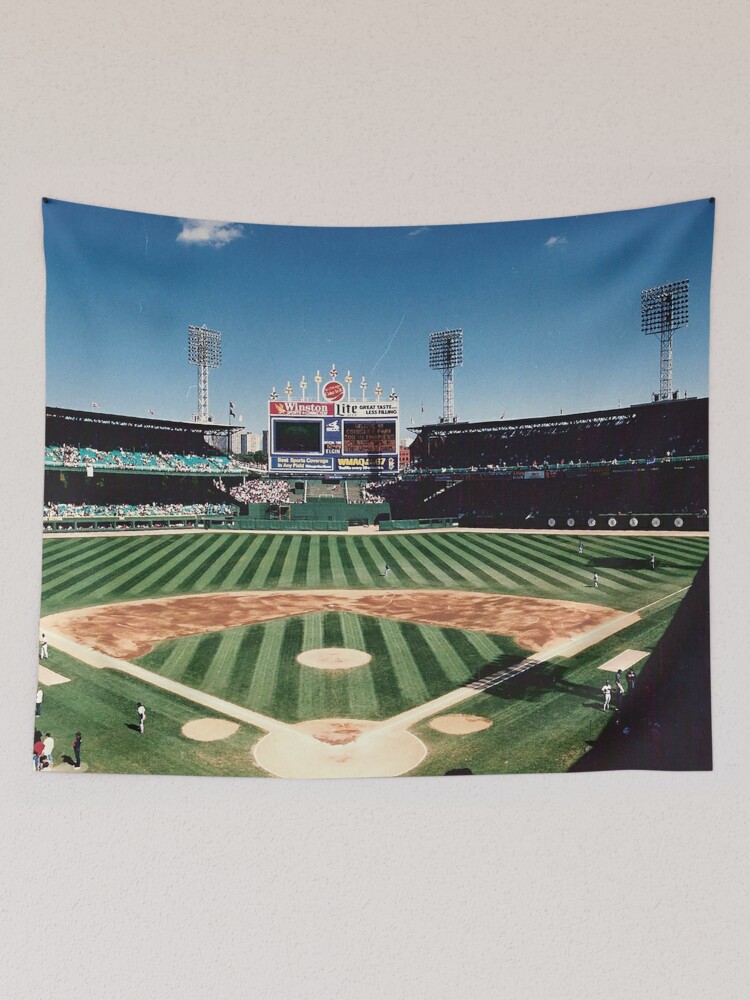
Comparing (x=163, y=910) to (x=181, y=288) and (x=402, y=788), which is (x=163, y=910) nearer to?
(x=402, y=788)

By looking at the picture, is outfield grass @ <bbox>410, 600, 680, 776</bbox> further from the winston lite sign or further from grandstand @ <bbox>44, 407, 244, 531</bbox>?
grandstand @ <bbox>44, 407, 244, 531</bbox>

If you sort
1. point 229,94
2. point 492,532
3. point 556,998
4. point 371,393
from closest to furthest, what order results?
point 556,998
point 229,94
point 371,393
point 492,532

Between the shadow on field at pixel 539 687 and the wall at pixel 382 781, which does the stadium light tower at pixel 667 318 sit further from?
the shadow on field at pixel 539 687

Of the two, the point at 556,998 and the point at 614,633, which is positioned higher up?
the point at 614,633

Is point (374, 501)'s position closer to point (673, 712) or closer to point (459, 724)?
point (459, 724)

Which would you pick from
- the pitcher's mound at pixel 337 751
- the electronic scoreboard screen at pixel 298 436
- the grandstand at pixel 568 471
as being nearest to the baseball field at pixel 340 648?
the pitcher's mound at pixel 337 751

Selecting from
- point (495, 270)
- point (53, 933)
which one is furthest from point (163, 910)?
point (495, 270)
